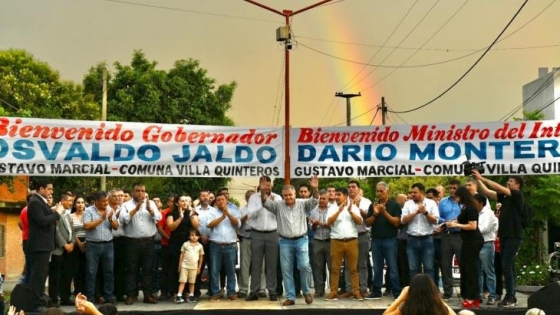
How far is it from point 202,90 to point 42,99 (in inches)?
459

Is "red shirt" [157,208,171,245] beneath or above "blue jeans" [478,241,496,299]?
above

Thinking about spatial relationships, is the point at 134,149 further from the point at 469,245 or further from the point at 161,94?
the point at 161,94

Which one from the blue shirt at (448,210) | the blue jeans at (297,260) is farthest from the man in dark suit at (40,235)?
the blue shirt at (448,210)

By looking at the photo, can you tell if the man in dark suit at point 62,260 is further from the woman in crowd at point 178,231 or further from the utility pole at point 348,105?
the utility pole at point 348,105

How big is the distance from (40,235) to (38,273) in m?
0.53

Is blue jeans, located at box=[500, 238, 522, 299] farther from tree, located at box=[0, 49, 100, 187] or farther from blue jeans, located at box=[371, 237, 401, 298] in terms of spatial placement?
tree, located at box=[0, 49, 100, 187]

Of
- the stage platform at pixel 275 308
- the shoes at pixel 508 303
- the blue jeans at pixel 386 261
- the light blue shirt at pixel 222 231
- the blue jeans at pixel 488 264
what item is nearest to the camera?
the stage platform at pixel 275 308

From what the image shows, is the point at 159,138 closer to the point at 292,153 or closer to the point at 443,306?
the point at 292,153

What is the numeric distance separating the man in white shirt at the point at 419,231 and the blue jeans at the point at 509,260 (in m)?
1.09

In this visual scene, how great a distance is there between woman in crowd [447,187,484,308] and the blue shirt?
0.89m

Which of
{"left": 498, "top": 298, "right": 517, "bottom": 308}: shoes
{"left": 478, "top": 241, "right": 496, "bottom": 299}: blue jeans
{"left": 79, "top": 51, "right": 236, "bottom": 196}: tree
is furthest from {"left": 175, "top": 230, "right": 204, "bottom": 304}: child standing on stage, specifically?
{"left": 79, "top": 51, "right": 236, "bottom": 196}: tree

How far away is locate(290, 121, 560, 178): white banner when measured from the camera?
46.0 ft

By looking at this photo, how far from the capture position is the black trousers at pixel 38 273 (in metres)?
11.9

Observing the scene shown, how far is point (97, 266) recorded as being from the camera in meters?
13.0
